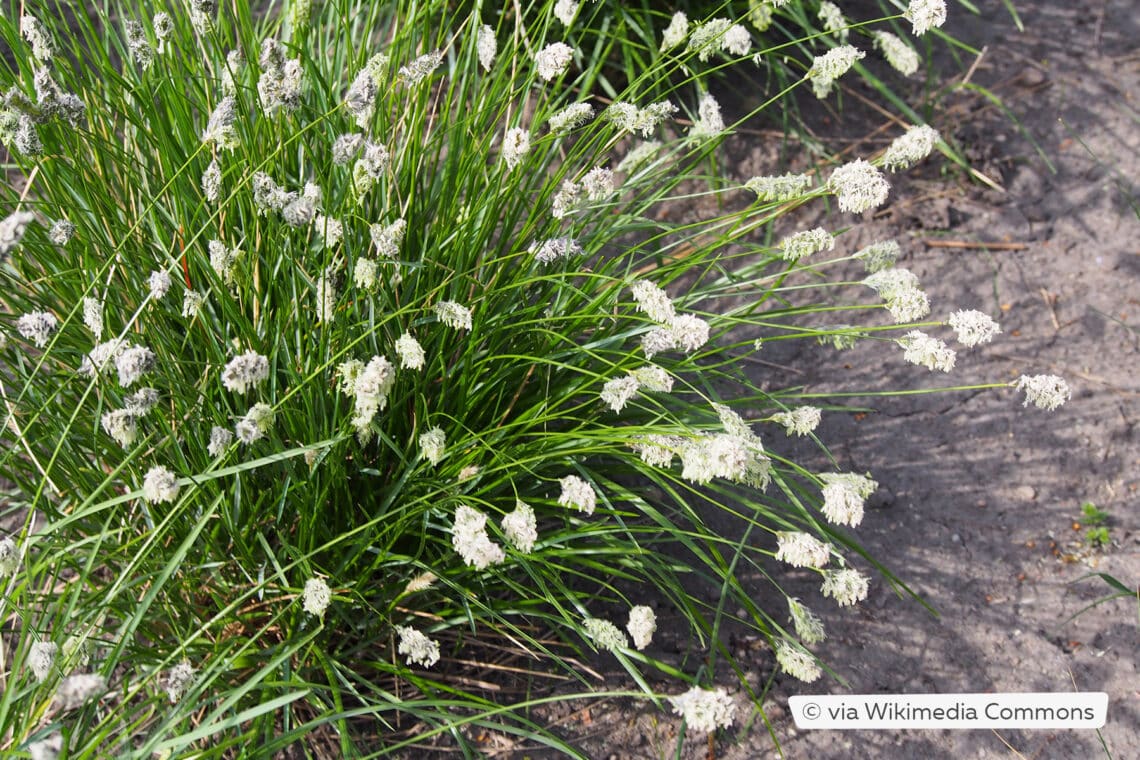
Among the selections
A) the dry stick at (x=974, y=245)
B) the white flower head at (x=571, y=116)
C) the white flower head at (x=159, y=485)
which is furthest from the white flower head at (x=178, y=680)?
the dry stick at (x=974, y=245)

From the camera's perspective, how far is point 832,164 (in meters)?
3.60

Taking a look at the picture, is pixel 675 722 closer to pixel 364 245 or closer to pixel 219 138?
pixel 364 245

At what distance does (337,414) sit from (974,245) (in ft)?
7.85

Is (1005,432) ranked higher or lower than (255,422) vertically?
lower

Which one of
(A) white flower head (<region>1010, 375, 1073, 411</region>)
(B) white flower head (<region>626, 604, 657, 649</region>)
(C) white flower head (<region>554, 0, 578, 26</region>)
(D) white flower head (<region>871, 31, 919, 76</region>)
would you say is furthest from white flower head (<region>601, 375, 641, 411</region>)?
Answer: (D) white flower head (<region>871, 31, 919, 76</region>)

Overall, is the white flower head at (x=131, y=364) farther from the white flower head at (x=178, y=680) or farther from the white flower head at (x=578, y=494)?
the white flower head at (x=578, y=494)

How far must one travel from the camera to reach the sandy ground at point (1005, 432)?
95.5 inches

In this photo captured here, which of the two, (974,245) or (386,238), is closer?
(386,238)

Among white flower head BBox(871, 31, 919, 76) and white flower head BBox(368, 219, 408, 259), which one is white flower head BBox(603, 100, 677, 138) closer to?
white flower head BBox(368, 219, 408, 259)

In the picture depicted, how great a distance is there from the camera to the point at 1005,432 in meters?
3.00

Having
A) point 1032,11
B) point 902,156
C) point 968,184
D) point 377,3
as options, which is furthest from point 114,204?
point 1032,11

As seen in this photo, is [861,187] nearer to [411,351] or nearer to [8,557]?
[411,351]

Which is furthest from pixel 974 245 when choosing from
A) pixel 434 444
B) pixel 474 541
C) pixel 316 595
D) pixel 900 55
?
pixel 316 595

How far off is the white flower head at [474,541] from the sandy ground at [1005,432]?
85cm
